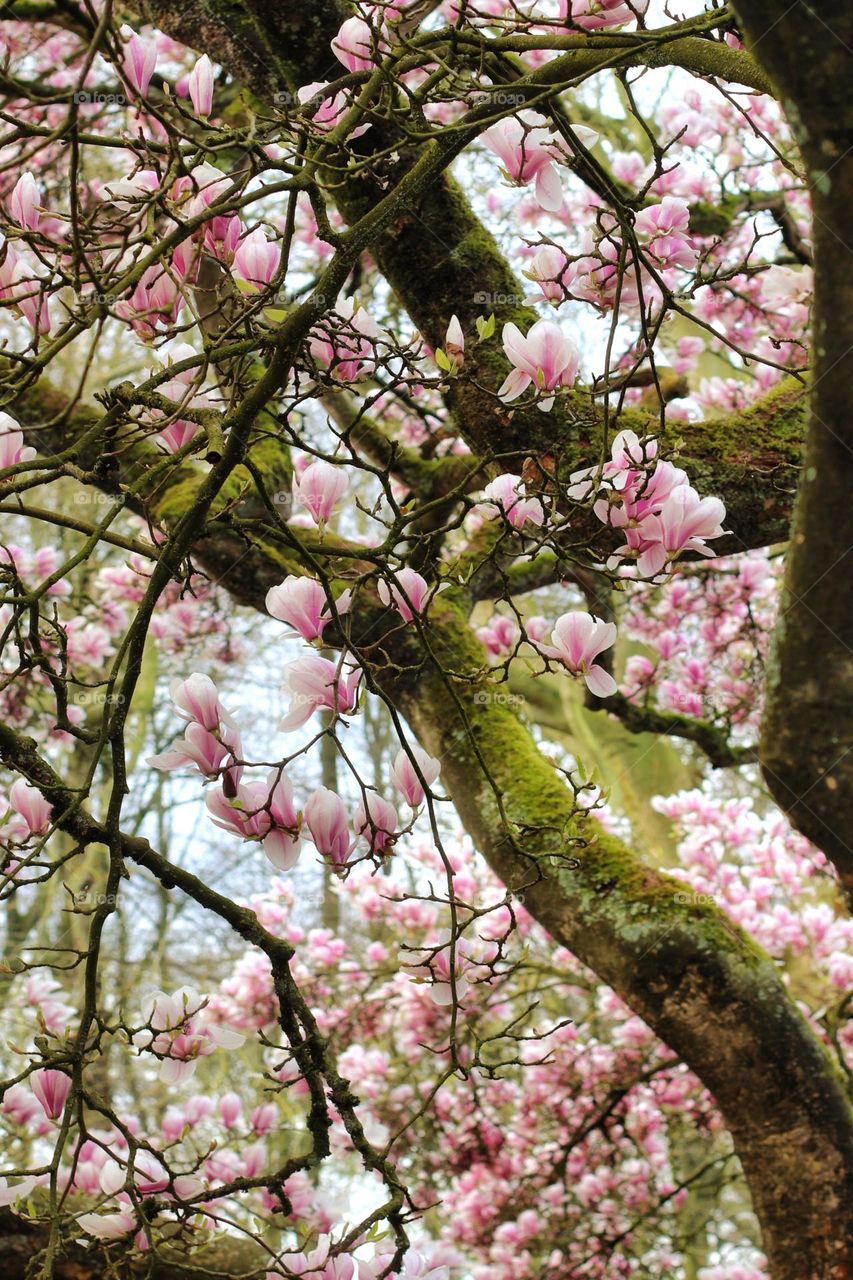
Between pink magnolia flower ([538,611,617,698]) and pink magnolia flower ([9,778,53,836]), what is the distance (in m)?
0.75

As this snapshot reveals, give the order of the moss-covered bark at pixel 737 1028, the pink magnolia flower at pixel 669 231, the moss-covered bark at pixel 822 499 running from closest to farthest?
the moss-covered bark at pixel 822 499 < the pink magnolia flower at pixel 669 231 < the moss-covered bark at pixel 737 1028

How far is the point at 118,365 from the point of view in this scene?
9.84m

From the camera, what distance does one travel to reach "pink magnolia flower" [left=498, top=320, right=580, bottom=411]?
155 cm

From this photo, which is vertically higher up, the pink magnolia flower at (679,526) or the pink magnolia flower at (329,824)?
the pink magnolia flower at (679,526)

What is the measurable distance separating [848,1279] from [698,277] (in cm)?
214

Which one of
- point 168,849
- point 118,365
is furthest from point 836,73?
point 168,849

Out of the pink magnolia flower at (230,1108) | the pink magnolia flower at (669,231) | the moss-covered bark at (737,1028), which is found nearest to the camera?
the pink magnolia flower at (669,231)

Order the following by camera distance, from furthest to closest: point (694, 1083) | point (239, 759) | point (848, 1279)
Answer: point (694, 1083) → point (848, 1279) → point (239, 759)

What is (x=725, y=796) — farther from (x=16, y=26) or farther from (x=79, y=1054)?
(x=79, y=1054)

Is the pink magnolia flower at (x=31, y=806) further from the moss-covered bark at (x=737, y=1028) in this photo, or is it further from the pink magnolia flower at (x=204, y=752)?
the moss-covered bark at (x=737, y=1028)

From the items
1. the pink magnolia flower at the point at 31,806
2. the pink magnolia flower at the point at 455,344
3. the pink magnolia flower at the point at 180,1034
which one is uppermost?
the pink magnolia flower at the point at 455,344

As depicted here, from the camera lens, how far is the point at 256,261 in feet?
5.29

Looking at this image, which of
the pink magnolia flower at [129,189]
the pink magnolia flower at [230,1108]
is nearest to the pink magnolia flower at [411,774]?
the pink magnolia flower at [129,189]

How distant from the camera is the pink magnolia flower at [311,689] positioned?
4.83 ft
